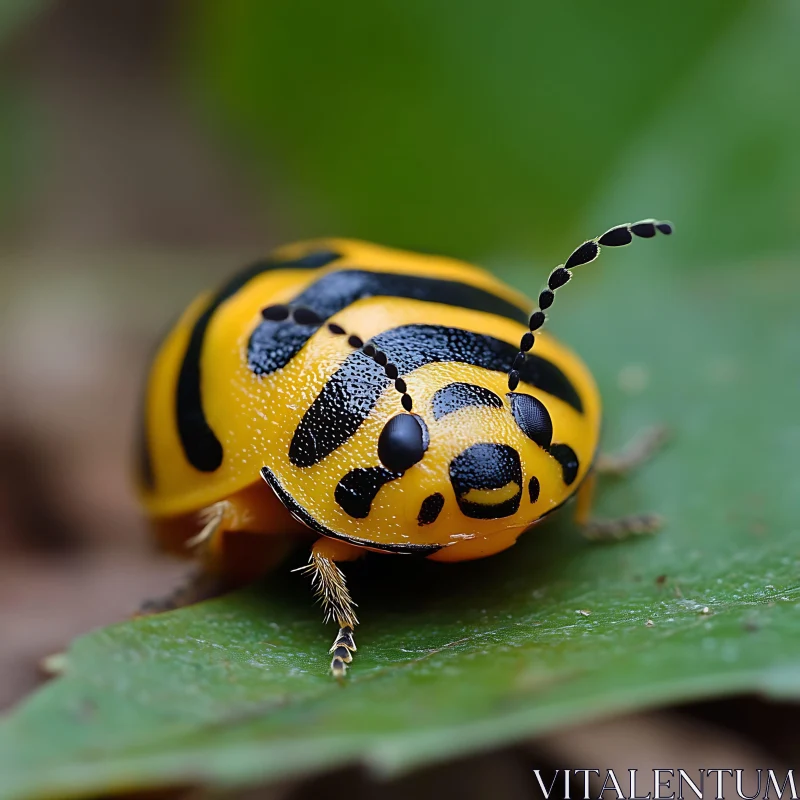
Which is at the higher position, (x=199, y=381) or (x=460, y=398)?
(x=199, y=381)

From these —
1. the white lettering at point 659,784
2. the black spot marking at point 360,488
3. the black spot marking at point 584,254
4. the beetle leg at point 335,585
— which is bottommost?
the white lettering at point 659,784

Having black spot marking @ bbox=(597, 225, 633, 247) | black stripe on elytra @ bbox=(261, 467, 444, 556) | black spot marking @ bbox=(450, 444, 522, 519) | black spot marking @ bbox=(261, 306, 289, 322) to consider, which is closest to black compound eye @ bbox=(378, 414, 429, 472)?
black spot marking @ bbox=(450, 444, 522, 519)

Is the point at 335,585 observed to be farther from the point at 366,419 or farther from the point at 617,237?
the point at 617,237

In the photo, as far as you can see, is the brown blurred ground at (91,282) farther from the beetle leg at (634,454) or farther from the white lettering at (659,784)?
the white lettering at (659,784)

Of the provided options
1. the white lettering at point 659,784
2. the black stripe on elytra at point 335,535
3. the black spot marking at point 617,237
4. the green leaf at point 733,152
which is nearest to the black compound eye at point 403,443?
the black stripe on elytra at point 335,535

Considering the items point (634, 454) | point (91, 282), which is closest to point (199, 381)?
point (634, 454)
